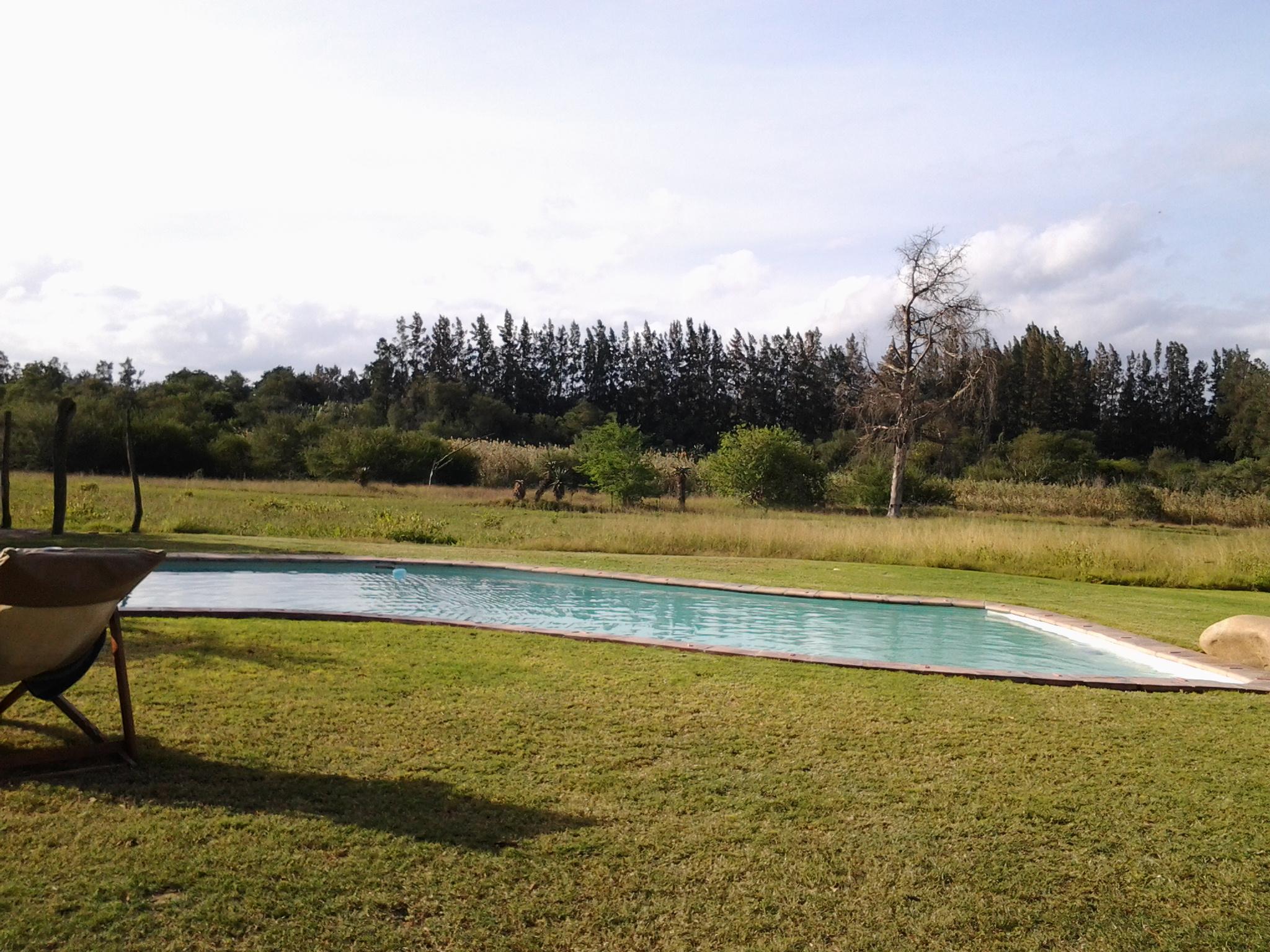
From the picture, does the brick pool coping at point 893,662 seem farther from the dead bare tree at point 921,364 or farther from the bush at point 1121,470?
the bush at point 1121,470

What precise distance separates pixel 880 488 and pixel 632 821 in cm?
2621

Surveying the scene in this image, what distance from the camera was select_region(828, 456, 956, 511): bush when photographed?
94.0 ft

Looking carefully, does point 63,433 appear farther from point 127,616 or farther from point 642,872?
point 642,872

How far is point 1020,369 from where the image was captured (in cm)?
5966

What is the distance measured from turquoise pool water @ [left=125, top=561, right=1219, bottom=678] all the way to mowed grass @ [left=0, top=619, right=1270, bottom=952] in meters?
2.53

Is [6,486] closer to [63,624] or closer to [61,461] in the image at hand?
[61,461]

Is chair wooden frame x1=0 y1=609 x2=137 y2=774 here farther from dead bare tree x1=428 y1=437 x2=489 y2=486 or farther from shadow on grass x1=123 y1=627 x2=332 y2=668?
dead bare tree x1=428 y1=437 x2=489 y2=486

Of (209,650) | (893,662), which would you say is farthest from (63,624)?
(893,662)

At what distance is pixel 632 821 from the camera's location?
3426mm

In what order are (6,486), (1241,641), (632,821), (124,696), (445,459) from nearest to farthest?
1. (632,821)
2. (124,696)
3. (1241,641)
4. (6,486)
5. (445,459)

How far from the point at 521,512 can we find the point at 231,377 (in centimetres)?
4850

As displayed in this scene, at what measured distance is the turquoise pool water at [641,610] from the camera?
318 inches

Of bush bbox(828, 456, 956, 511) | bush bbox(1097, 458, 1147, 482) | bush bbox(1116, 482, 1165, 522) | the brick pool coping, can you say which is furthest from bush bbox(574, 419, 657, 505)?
bush bbox(1097, 458, 1147, 482)

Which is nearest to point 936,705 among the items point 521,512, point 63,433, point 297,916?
point 297,916
